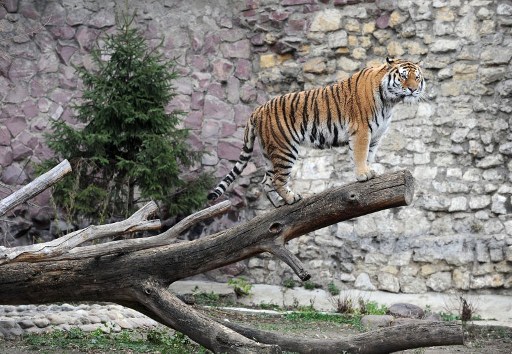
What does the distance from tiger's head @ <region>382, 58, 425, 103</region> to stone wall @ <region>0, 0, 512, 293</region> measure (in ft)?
14.2

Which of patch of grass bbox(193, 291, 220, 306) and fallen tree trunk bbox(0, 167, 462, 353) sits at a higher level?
fallen tree trunk bbox(0, 167, 462, 353)

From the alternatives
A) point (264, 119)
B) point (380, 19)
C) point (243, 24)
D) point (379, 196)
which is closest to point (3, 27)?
point (243, 24)

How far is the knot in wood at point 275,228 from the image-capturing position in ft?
22.4

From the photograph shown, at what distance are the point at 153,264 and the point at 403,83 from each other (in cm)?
262

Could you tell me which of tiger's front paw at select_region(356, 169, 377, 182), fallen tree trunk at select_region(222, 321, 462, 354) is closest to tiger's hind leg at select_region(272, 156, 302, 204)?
tiger's front paw at select_region(356, 169, 377, 182)

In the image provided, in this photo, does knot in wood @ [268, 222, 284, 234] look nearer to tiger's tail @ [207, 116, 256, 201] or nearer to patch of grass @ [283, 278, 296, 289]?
tiger's tail @ [207, 116, 256, 201]

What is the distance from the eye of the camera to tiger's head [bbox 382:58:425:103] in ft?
24.9

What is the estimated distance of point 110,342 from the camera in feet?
26.3

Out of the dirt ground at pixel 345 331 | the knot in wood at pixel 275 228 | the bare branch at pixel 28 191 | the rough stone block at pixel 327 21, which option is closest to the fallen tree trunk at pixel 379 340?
the knot in wood at pixel 275 228

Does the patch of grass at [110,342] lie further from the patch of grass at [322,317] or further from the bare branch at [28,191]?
the patch of grass at [322,317]

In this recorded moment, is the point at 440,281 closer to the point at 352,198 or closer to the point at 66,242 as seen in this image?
the point at 352,198

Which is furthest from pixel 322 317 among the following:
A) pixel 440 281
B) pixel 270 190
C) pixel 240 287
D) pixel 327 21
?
pixel 327 21

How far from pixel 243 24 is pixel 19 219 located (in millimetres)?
4246

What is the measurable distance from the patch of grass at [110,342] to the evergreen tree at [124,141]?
10.2 ft
